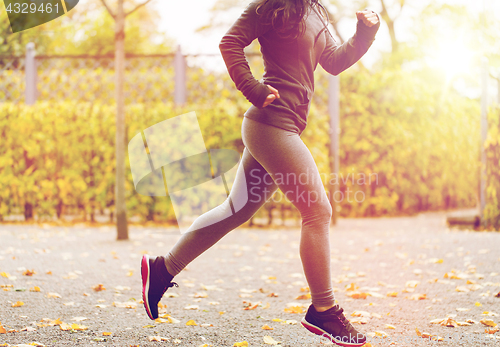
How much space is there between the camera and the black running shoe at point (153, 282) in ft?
7.34

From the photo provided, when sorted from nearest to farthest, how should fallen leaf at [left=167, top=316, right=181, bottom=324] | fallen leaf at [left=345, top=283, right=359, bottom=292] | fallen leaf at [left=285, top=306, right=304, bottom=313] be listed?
fallen leaf at [left=167, top=316, right=181, bottom=324], fallen leaf at [left=285, top=306, right=304, bottom=313], fallen leaf at [left=345, top=283, right=359, bottom=292]

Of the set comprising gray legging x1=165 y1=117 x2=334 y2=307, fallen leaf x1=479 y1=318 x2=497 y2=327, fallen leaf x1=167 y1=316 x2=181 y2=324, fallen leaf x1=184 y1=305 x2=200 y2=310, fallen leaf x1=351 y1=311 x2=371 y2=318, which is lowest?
fallen leaf x1=351 y1=311 x2=371 y2=318

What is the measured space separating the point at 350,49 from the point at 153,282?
1384 mm

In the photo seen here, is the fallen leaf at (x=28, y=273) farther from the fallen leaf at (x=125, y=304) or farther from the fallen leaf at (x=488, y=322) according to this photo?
the fallen leaf at (x=488, y=322)

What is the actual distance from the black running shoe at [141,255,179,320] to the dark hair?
3.84 feet

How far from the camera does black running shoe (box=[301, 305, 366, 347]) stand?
6.58ft

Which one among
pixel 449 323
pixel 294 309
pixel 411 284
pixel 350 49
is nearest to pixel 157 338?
pixel 294 309

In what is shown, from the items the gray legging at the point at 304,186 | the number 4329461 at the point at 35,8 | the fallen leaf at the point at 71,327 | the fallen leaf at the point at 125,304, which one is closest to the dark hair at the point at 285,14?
the gray legging at the point at 304,186

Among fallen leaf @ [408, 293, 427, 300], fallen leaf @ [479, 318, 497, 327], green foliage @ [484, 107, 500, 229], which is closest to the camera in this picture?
fallen leaf @ [479, 318, 497, 327]

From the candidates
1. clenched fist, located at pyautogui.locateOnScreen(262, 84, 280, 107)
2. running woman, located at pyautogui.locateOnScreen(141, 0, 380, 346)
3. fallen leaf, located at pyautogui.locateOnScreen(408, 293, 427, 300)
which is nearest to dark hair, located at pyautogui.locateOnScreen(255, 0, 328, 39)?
running woman, located at pyautogui.locateOnScreen(141, 0, 380, 346)

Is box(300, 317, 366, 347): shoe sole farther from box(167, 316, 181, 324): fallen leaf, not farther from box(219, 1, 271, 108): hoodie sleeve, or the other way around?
box(219, 1, 271, 108): hoodie sleeve

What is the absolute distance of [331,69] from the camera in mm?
2266

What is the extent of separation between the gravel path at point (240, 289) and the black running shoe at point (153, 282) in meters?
0.14

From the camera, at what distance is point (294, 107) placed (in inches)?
81.6
